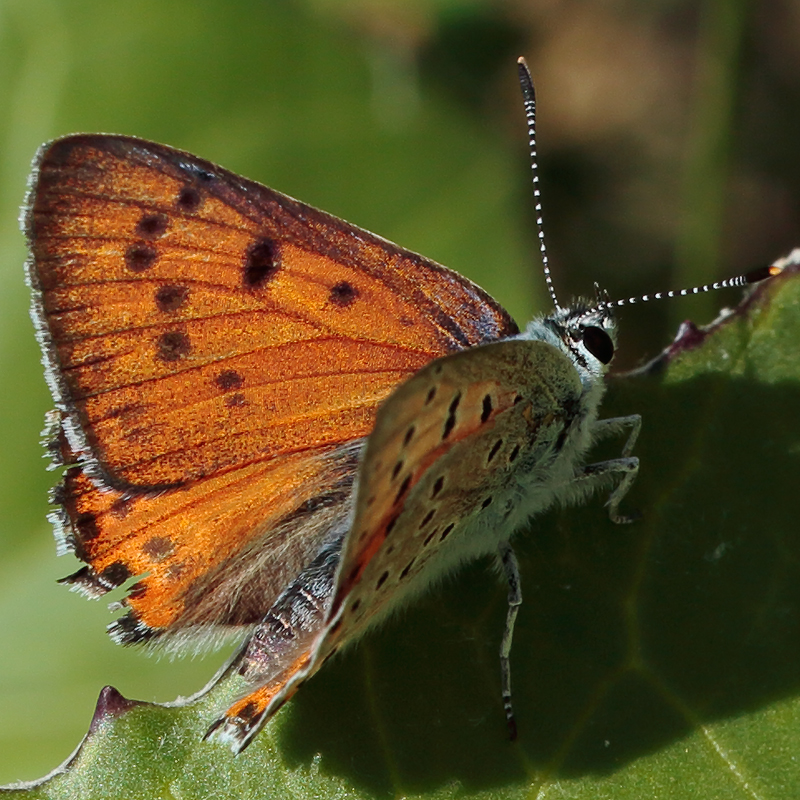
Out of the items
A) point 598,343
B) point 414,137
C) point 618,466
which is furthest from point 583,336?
point 414,137

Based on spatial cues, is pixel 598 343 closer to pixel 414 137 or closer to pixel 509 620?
pixel 509 620

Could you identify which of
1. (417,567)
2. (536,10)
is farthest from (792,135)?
(417,567)

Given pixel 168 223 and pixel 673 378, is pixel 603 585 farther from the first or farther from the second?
pixel 168 223

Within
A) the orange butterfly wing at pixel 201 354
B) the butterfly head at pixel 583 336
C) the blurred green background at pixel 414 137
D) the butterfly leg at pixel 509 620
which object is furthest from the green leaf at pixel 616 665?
the blurred green background at pixel 414 137

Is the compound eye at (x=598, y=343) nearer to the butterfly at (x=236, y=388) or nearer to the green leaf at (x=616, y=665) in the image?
the butterfly at (x=236, y=388)

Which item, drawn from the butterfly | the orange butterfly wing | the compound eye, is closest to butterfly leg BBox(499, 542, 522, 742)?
the butterfly

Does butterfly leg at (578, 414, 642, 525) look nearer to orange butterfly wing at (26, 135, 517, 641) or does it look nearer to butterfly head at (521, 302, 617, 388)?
butterfly head at (521, 302, 617, 388)
